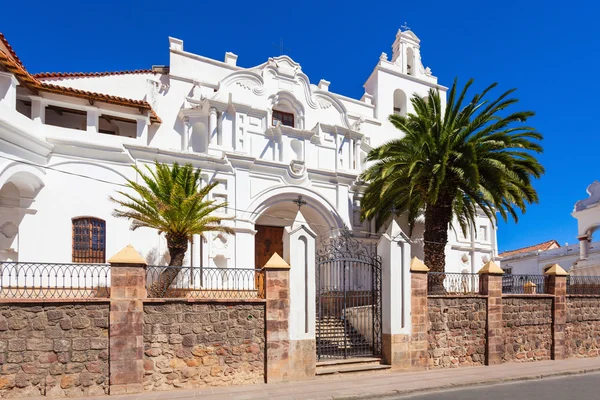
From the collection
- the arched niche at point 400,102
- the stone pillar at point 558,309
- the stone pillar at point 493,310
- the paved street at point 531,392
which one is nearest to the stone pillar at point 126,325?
the paved street at point 531,392

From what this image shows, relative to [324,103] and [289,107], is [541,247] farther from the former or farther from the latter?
[289,107]

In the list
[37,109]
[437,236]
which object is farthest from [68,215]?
[437,236]

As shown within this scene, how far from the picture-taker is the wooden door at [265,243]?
1725cm

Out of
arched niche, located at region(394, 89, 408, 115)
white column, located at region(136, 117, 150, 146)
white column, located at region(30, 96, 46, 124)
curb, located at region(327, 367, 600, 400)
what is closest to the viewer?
curb, located at region(327, 367, 600, 400)

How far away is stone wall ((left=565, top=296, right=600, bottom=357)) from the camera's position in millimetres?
14699

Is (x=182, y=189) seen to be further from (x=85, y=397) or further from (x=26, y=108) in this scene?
(x=26, y=108)

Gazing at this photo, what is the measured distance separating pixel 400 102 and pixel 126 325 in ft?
56.3

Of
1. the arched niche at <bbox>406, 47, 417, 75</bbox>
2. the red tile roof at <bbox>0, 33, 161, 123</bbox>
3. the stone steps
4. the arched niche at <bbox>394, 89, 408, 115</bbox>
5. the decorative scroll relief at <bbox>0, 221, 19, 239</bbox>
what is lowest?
the stone steps

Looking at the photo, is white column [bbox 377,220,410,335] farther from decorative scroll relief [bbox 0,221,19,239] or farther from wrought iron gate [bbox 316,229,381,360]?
decorative scroll relief [bbox 0,221,19,239]

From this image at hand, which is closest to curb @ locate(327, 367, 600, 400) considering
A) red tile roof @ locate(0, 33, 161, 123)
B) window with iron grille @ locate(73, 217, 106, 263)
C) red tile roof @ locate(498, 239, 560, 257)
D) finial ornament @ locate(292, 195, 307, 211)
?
finial ornament @ locate(292, 195, 307, 211)

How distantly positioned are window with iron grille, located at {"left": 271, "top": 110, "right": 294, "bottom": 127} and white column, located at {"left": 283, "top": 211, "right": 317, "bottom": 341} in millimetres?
7692

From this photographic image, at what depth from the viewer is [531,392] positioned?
9.93 metres

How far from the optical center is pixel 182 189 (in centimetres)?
1231

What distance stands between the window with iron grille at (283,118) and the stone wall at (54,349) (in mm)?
10838
